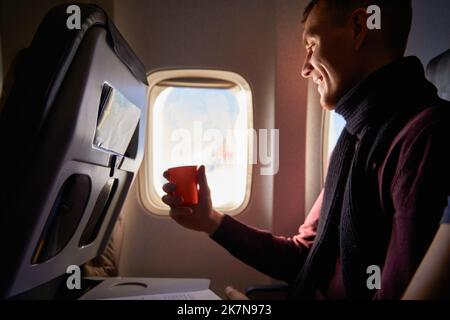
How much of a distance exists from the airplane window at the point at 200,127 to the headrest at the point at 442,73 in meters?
0.81

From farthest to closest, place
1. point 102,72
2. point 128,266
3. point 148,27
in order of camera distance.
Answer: point 128,266
point 148,27
point 102,72

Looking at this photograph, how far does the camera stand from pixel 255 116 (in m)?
1.57

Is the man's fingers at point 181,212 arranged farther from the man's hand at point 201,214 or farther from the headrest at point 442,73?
the headrest at point 442,73

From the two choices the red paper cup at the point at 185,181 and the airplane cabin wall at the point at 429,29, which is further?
the airplane cabin wall at the point at 429,29

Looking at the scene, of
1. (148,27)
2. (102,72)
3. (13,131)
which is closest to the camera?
(13,131)

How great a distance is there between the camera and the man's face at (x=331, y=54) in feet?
3.14

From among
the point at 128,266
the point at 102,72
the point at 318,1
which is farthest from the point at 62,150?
the point at 128,266

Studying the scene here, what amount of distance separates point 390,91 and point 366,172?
25cm

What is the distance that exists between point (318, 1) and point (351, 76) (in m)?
0.30

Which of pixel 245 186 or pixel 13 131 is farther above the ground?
pixel 13 131

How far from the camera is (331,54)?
98 centimetres

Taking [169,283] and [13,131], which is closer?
[13,131]

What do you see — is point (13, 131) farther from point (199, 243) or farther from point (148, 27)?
point (199, 243)

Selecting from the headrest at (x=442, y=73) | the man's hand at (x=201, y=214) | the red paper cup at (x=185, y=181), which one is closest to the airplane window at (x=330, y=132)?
the headrest at (x=442, y=73)
